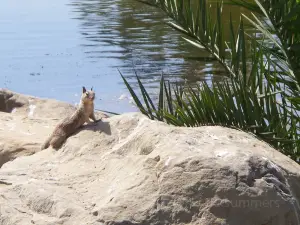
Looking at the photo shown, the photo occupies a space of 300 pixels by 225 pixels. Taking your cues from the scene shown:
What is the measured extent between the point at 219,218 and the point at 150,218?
0.35 m

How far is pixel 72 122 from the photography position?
19.9ft

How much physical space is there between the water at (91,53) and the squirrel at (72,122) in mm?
5467

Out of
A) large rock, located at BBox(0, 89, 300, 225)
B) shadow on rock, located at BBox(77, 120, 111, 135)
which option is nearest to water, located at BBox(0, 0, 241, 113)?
shadow on rock, located at BBox(77, 120, 111, 135)

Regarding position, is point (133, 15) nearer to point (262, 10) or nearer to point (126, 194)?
point (262, 10)

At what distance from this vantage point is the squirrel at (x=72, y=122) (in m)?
5.72

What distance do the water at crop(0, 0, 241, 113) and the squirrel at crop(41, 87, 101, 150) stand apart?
5467 millimetres

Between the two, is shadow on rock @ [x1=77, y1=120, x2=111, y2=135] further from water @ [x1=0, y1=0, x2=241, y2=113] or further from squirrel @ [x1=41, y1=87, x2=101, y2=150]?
water @ [x1=0, y1=0, x2=241, y2=113]

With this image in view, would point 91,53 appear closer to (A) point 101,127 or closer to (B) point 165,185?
(A) point 101,127

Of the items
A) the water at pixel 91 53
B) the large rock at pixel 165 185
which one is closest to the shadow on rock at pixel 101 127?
the large rock at pixel 165 185

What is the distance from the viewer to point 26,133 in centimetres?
810

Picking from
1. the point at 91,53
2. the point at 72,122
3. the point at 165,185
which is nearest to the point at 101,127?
the point at 72,122

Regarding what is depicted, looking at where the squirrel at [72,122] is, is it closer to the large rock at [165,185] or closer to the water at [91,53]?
the large rock at [165,185]

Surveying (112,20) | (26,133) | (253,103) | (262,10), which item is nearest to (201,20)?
(262,10)

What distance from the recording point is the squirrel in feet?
18.8
